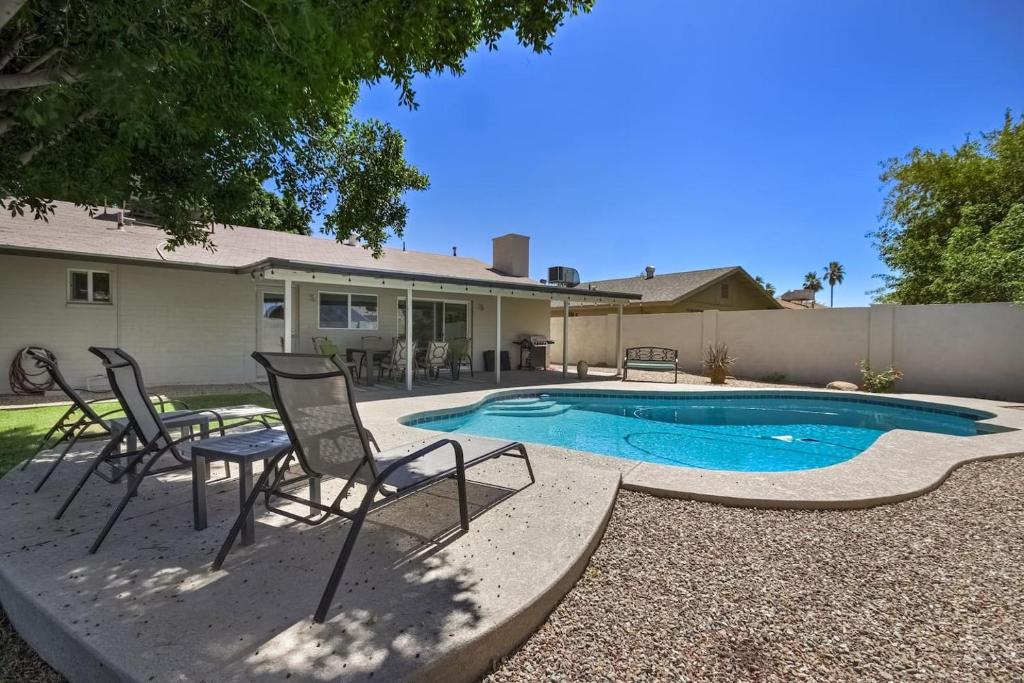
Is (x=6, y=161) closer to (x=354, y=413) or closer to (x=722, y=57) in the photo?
(x=354, y=413)

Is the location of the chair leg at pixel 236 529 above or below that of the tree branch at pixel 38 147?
below

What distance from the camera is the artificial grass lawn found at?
15.3 feet

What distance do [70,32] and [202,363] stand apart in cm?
897

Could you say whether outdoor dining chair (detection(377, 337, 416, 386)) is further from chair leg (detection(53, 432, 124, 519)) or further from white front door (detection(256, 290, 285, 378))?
chair leg (detection(53, 432, 124, 519))

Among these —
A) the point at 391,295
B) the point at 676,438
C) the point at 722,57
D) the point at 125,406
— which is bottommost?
the point at 676,438

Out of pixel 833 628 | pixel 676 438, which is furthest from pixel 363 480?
pixel 676 438

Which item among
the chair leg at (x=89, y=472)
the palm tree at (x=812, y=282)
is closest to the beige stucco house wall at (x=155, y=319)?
the chair leg at (x=89, y=472)

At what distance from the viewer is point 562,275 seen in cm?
1593

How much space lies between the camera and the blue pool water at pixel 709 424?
6.45m

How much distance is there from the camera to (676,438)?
7.36 meters

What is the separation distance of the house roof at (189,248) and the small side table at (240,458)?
5632mm

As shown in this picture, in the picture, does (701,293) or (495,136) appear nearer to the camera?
(495,136)

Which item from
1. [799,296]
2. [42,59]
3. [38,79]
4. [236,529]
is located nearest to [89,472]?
[236,529]

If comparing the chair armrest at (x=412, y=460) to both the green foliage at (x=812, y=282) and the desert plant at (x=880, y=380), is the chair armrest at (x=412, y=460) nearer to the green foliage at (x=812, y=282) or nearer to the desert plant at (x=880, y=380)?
the desert plant at (x=880, y=380)
